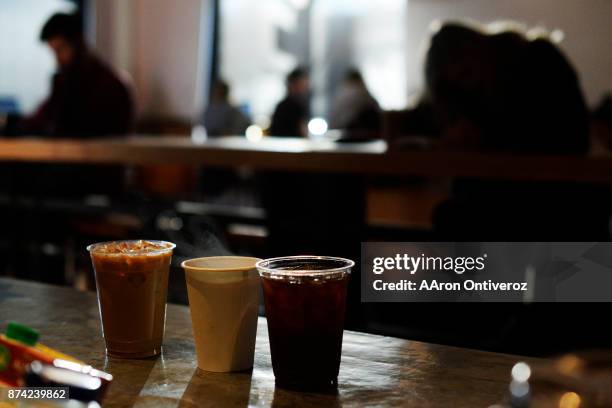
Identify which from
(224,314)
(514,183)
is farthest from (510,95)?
(224,314)

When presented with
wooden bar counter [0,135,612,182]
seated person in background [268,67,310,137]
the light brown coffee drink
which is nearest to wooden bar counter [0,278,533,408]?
the light brown coffee drink

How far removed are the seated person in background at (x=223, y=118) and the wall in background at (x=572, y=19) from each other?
200 centimetres

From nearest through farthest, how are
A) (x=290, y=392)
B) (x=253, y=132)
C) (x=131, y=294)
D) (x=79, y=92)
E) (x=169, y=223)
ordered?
(x=290, y=392) < (x=131, y=294) < (x=79, y=92) < (x=169, y=223) < (x=253, y=132)

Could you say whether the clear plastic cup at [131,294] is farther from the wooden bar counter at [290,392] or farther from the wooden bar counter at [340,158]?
the wooden bar counter at [340,158]

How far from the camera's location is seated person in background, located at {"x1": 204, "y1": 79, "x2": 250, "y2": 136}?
7.79 metres

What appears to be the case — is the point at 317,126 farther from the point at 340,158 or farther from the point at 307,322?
the point at 307,322

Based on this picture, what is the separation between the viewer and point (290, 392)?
2.67 ft

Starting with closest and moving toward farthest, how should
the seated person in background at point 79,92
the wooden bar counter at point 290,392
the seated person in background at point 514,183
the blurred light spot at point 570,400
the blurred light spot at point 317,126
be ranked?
the blurred light spot at point 570,400 → the wooden bar counter at point 290,392 → the seated person in background at point 514,183 → the seated person in background at point 79,92 → the blurred light spot at point 317,126

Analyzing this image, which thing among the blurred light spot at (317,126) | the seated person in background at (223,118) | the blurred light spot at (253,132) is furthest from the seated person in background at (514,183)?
the seated person in background at (223,118)

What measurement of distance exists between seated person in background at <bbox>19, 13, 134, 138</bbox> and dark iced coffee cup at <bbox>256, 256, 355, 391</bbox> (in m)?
3.32

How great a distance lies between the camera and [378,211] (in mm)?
3971

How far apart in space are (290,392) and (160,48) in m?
8.22

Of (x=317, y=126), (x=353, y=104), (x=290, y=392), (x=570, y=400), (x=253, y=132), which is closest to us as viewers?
(x=570, y=400)

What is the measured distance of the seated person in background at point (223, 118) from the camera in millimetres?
7793
